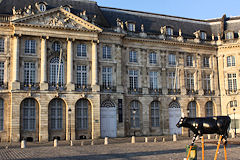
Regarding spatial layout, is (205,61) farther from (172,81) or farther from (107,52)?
(107,52)

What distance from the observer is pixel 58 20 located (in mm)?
35031

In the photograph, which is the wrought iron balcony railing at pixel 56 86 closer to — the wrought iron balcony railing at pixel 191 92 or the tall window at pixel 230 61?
the wrought iron balcony railing at pixel 191 92

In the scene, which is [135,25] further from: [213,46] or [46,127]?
[46,127]

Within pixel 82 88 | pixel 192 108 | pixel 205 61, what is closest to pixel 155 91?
pixel 192 108

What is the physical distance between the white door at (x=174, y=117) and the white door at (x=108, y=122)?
8318 mm

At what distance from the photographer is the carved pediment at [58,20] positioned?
33812 mm

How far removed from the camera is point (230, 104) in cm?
4372

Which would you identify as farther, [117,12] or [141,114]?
[117,12]

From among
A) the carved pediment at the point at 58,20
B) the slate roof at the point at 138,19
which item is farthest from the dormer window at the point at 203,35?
the carved pediment at the point at 58,20

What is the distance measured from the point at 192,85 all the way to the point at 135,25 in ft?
37.2

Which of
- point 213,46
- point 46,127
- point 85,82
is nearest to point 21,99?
point 46,127

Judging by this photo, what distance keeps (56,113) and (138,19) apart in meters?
17.7

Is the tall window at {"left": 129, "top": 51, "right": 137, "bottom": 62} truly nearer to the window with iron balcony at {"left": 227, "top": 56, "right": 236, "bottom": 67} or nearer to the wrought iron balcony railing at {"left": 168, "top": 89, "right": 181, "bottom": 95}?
the wrought iron balcony railing at {"left": 168, "top": 89, "right": 181, "bottom": 95}

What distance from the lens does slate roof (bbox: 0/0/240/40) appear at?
3675 cm
